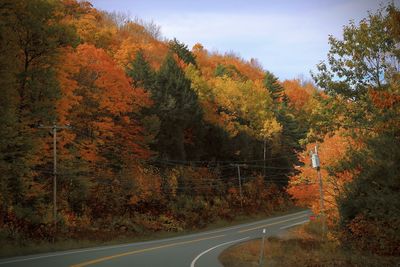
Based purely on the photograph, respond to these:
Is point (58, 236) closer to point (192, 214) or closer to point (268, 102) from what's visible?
point (192, 214)

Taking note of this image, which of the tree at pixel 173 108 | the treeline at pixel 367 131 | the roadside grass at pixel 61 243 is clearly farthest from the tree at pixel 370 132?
the tree at pixel 173 108

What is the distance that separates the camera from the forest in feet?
52.0

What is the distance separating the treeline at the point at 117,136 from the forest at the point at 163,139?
A: 125 mm

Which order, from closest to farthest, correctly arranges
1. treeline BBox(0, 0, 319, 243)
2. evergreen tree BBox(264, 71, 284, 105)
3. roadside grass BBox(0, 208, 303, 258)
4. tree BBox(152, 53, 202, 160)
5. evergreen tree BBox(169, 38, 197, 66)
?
roadside grass BBox(0, 208, 303, 258), treeline BBox(0, 0, 319, 243), tree BBox(152, 53, 202, 160), evergreen tree BBox(169, 38, 197, 66), evergreen tree BBox(264, 71, 284, 105)

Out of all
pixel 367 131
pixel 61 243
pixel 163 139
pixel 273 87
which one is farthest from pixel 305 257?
pixel 273 87

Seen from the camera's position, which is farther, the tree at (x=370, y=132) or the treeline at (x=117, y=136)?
the treeline at (x=117, y=136)

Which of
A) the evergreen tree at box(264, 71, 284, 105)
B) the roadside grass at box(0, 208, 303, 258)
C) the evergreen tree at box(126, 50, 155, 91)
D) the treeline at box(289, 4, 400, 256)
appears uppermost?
the evergreen tree at box(264, 71, 284, 105)

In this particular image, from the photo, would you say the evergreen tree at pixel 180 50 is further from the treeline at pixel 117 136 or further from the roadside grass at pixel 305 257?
the roadside grass at pixel 305 257

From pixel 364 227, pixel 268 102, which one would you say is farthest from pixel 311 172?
pixel 268 102

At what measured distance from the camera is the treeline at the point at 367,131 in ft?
43.8

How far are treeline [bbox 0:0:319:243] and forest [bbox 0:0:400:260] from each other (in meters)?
0.12

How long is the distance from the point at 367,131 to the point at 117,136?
77.8ft

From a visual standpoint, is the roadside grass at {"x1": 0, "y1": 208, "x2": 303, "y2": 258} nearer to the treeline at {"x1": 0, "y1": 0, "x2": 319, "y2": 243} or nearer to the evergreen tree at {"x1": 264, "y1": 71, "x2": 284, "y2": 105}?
the treeline at {"x1": 0, "y1": 0, "x2": 319, "y2": 243}

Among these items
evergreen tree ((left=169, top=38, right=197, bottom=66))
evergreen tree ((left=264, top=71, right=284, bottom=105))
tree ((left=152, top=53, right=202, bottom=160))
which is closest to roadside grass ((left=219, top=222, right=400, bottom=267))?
tree ((left=152, top=53, right=202, bottom=160))
